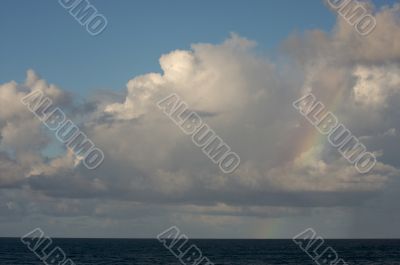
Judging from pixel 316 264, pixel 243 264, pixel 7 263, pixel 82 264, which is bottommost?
pixel 7 263

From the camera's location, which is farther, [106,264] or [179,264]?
[106,264]

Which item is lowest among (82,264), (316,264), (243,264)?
(82,264)

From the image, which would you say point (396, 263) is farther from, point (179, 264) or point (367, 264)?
point (179, 264)

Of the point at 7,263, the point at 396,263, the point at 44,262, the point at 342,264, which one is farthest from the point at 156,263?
the point at 396,263

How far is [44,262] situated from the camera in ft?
433

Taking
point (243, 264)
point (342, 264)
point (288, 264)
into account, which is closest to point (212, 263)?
point (243, 264)

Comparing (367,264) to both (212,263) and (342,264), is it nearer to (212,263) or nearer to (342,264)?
(342,264)

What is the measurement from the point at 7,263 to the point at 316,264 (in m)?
74.6

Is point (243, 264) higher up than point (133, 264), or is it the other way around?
point (243, 264)

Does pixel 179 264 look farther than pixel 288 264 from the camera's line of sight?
No

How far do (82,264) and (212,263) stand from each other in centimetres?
3188

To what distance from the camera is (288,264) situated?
134m

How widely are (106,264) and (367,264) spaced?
63622mm

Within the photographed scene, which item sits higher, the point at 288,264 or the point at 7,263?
the point at 288,264
